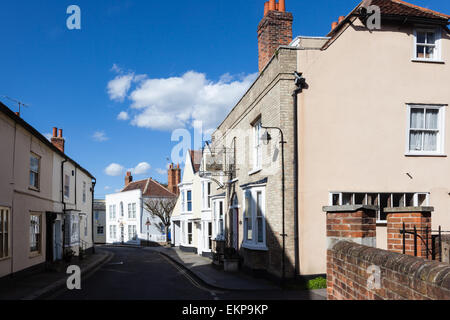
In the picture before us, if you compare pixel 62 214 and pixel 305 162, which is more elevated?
Result: pixel 305 162

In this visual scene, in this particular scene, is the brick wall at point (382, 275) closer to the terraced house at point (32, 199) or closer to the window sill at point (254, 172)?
the window sill at point (254, 172)

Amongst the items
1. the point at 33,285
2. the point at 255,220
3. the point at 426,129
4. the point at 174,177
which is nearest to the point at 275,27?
the point at 426,129

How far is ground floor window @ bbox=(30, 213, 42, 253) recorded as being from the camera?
18.3m

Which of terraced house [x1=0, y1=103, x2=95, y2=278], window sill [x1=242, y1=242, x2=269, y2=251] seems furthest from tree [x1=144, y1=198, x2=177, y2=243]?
window sill [x1=242, y1=242, x2=269, y2=251]

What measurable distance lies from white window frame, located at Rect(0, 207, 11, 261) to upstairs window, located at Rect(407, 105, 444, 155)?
13.8 m

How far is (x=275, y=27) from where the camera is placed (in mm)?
17031

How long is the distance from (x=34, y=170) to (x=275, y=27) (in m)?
11.5

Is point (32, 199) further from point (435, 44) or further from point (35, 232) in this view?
point (435, 44)

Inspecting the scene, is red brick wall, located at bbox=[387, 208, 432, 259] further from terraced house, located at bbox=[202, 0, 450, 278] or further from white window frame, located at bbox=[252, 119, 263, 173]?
white window frame, located at bbox=[252, 119, 263, 173]

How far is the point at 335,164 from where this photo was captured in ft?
47.3

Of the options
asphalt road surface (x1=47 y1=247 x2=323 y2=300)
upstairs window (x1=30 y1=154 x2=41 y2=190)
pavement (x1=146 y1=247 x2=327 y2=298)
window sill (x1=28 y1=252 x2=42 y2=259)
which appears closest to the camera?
asphalt road surface (x1=47 y1=247 x2=323 y2=300)
